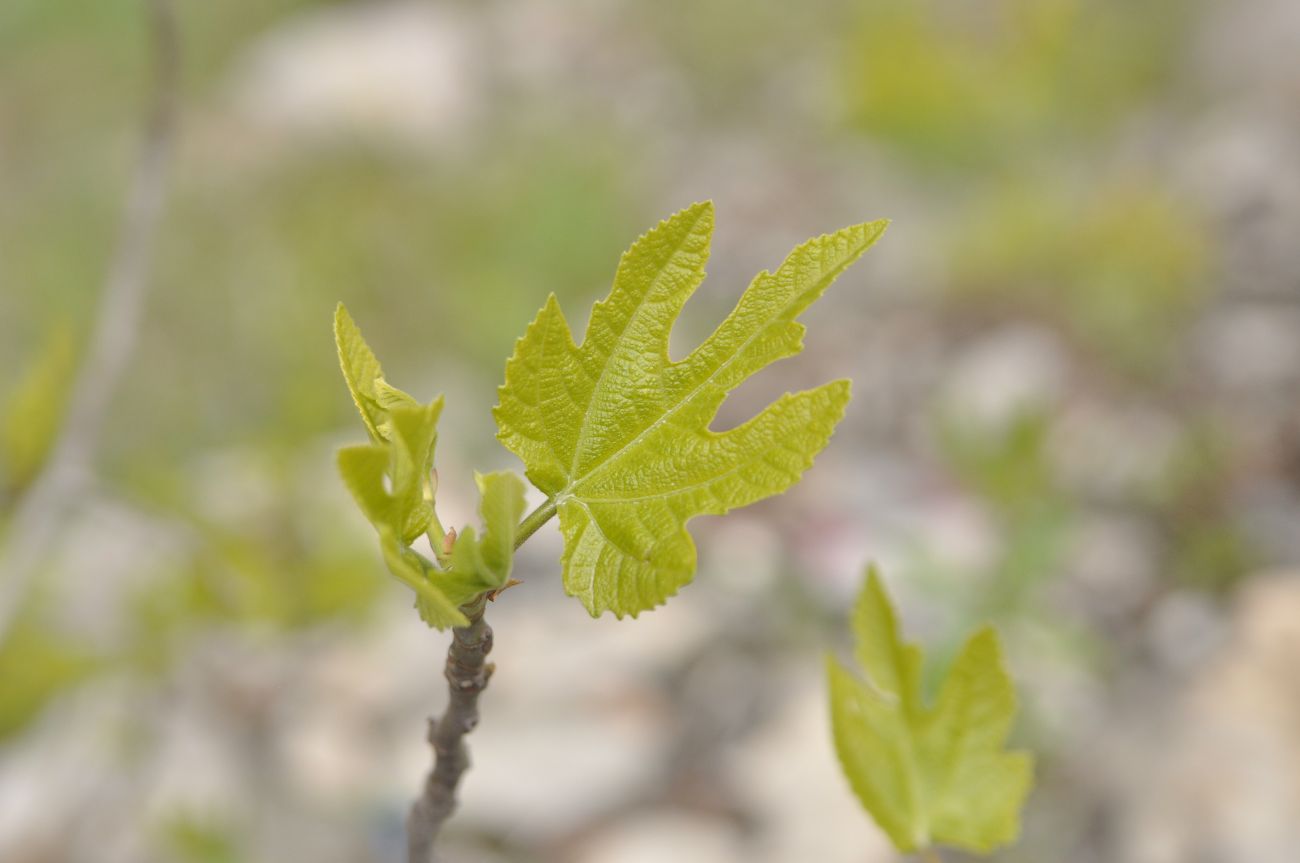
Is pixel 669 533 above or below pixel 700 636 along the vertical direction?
below

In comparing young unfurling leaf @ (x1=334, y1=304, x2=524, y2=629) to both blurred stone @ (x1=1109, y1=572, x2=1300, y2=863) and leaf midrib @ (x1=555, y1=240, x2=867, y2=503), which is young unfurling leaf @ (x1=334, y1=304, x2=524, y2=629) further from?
blurred stone @ (x1=1109, y1=572, x2=1300, y2=863)

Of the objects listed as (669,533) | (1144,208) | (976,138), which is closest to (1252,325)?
(1144,208)

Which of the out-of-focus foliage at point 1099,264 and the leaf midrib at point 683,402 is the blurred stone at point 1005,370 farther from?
the leaf midrib at point 683,402

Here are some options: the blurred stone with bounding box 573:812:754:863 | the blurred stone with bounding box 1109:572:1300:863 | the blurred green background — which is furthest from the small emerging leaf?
the blurred stone with bounding box 1109:572:1300:863

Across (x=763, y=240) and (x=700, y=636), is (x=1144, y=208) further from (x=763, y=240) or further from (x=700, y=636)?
(x=700, y=636)

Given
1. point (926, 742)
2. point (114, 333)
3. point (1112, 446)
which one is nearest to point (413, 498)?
point (926, 742)
